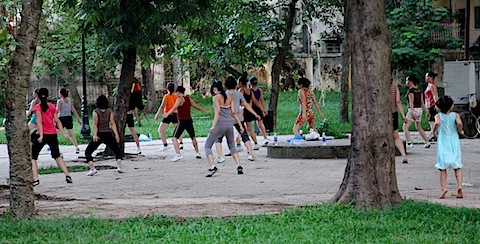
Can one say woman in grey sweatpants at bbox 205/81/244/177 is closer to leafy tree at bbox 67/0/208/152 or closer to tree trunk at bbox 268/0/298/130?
leafy tree at bbox 67/0/208/152

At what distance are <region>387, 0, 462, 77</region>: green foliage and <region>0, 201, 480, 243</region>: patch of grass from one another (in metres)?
22.8

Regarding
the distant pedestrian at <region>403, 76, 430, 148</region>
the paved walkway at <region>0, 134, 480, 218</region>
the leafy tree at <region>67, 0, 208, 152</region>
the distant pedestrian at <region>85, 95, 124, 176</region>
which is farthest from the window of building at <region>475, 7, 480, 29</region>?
the distant pedestrian at <region>85, 95, 124, 176</region>

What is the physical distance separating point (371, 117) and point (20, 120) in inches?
163

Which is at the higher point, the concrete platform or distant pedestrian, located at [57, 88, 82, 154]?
distant pedestrian, located at [57, 88, 82, 154]

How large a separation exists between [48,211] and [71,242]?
2.43 m

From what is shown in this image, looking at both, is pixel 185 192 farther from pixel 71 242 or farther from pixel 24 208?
pixel 71 242

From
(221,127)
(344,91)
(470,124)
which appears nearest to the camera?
(221,127)

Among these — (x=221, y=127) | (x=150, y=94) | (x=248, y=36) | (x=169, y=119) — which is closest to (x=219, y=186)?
(x=221, y=127)

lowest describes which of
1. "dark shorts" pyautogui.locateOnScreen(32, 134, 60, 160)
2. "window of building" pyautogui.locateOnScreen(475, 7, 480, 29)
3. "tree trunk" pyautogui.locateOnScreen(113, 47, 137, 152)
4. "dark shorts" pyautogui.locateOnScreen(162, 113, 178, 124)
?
"dark shorts" pyautogui.locateOnScreen(32, 134, 60, 160)

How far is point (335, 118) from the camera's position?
30.8 metres

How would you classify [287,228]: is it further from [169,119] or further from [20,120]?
[169,119]

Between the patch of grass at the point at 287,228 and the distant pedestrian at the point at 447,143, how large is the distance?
4.52ft

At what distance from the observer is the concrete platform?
16797 millimetres

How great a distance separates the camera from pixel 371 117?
959 centimetres
